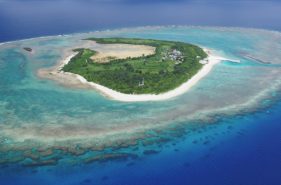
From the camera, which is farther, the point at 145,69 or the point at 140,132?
the point at 145,69

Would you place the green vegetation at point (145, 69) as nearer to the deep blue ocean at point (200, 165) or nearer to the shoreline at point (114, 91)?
the shoreline at point (114, 91)

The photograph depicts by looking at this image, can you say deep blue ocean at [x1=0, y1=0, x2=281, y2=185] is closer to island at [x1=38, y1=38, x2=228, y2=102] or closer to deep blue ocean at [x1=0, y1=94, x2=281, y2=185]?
deep blue ocean at [x1=0, y1=94, x2=281, y2=185]

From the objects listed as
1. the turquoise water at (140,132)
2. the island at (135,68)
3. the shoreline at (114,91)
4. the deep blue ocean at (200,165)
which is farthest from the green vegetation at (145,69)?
the deep blue ocean at (200,165)

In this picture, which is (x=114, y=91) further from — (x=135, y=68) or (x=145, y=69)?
(x=145, y=69)

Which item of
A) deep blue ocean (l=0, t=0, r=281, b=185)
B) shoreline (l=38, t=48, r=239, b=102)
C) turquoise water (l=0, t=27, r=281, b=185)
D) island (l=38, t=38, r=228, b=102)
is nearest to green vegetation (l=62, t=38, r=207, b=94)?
island (l=38, t=38, r=228, b=102)

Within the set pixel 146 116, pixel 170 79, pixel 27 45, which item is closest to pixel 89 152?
pixel 146 116

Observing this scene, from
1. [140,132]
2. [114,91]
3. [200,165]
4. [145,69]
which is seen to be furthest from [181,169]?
[145,69]
